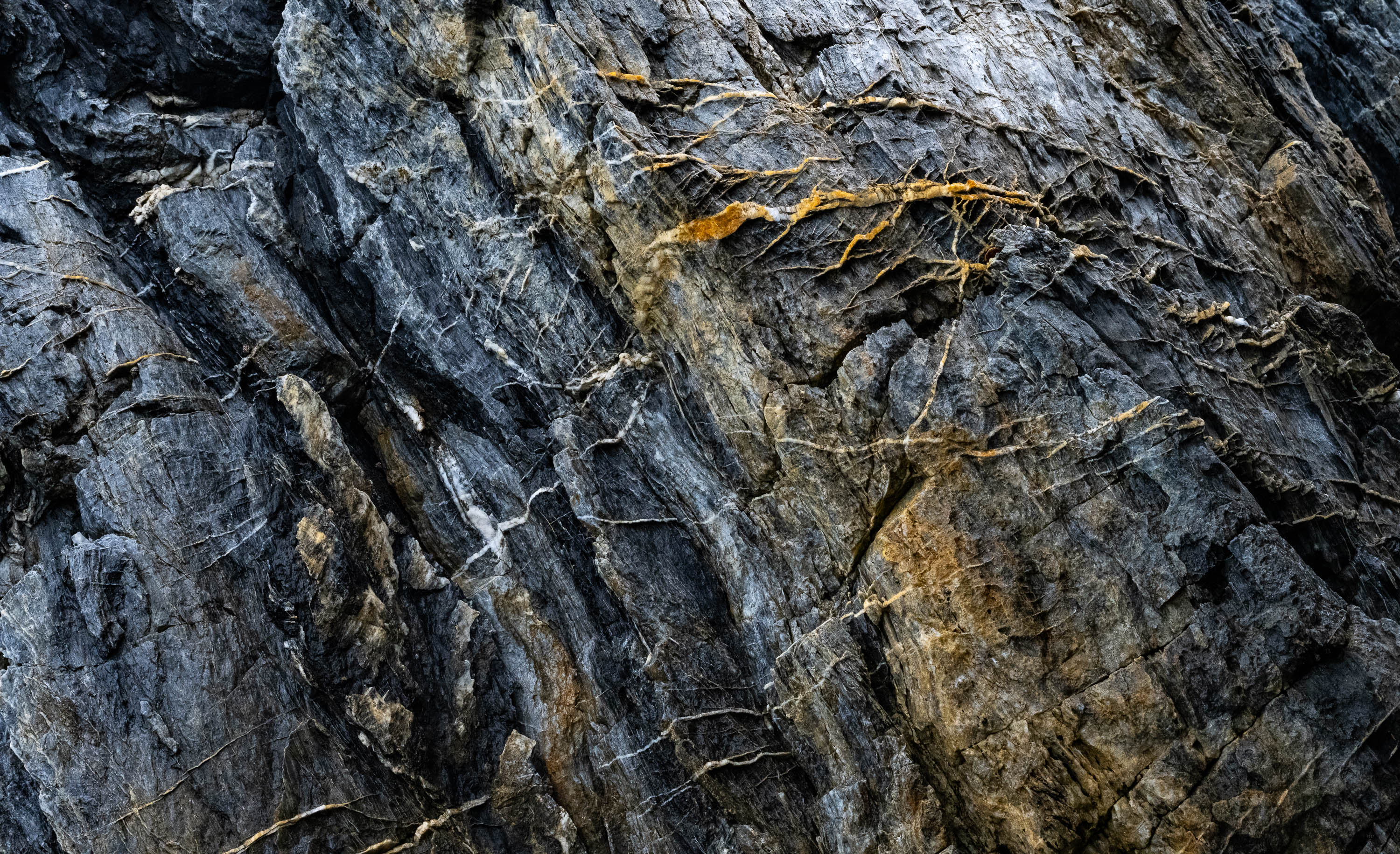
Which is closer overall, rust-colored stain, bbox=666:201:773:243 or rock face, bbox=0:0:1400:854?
rock face, bbox=0:0:1400:854

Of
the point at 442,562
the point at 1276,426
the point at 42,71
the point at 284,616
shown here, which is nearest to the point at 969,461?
the point at 1276,426

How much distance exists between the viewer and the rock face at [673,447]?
7910 millimetres

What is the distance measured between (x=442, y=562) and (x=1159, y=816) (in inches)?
303

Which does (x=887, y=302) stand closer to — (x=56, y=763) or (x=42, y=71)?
(x=56, y=763)

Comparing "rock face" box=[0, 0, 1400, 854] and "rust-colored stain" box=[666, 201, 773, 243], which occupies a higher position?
"rust-colored stain" box=[666, 201, 773, 243]

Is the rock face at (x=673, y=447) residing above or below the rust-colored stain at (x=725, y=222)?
below

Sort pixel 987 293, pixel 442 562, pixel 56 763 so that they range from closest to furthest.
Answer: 1. pixel 56 763
2. pixel 987 293
3. pixel 442 562

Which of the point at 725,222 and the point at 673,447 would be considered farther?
the point at 673,447

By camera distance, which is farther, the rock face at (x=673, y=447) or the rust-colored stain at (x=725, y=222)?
the rust-colored stain at (x=725, y=222)

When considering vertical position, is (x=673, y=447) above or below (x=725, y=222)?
below

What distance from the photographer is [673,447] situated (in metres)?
9.48

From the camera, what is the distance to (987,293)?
8953 millimetres

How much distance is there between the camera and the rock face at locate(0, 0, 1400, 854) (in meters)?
7.91

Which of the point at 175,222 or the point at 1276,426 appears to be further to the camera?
the point at 175,222
